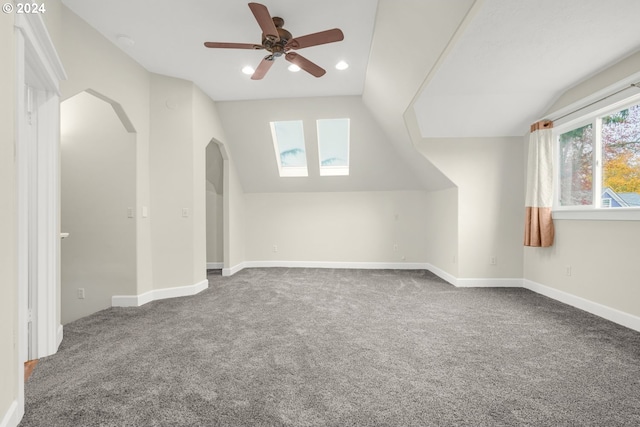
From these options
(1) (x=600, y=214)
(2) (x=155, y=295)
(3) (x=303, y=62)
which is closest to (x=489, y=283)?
(1) (x=600, y=214)

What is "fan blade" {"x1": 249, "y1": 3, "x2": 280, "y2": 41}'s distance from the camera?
2273 millimetres

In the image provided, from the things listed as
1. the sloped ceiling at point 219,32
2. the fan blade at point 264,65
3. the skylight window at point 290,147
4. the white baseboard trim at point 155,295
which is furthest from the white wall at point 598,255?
the white baseboard trim at point 155,295

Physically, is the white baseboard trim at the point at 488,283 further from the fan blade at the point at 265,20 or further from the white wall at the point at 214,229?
the white wall at the point at 214,229

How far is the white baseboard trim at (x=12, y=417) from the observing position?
1443 millimetres

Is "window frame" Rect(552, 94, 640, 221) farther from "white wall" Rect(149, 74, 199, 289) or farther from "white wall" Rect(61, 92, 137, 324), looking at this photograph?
"white wall" Rect(61, 92, 137, 324)

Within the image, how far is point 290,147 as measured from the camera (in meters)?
6.06

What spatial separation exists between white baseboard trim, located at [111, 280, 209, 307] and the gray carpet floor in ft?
0.52

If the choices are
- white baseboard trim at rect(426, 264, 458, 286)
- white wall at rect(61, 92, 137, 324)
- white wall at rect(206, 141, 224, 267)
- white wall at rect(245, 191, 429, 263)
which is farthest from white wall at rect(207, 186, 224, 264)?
white baseboard trim at rect(426, 264, 458, 286)

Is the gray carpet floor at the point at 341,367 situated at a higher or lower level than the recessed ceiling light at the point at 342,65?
lower

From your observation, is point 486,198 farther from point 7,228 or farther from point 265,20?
point 7,228

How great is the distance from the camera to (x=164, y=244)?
13.3ft

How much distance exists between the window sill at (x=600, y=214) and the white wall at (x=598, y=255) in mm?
48

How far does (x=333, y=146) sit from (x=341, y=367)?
14.7ft

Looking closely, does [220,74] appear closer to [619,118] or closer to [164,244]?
[164,244]
